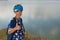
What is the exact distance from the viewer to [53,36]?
1851 mm

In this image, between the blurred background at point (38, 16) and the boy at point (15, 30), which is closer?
the boy at point (15, 30)

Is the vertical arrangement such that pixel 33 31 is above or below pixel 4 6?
below

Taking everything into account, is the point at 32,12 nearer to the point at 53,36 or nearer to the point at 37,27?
the point at 37,27

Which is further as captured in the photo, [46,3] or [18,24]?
[46,3]

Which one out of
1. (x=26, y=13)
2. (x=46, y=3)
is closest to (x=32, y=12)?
(x=26, y=13)

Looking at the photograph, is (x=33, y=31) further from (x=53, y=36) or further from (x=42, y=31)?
(x=53, y=36)

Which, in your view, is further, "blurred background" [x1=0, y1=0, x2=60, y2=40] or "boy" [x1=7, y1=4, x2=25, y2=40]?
"blurred background" [x1=0, y1=0, x2=60, y2=40]

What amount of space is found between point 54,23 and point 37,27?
19 centimetres

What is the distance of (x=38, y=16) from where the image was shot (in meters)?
1.83

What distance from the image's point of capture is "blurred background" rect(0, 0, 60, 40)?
1.82 meters

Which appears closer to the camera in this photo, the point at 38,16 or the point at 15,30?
the point at 15,30

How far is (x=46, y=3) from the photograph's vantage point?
1.82 m

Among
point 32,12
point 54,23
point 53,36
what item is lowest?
point 53,36

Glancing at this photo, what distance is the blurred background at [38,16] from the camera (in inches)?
71.5
